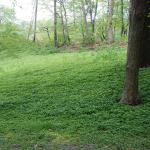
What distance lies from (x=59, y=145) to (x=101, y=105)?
322 cm

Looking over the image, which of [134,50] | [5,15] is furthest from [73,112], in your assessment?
[5,15]

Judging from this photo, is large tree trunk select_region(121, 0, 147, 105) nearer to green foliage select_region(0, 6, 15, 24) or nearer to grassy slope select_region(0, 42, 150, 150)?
grassy slope select_region(0, 42, 150, 150)

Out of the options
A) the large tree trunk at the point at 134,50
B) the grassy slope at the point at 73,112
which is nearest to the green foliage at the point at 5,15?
the grassy slope at the point at 73,112

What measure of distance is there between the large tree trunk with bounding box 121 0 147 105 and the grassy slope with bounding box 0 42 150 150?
1.20ft

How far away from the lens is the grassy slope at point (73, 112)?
27.1 ft

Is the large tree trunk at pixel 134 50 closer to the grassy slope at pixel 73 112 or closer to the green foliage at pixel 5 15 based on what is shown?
the grassy slope at pixel 73 112

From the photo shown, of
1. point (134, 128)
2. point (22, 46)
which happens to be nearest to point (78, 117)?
point (134, 128)

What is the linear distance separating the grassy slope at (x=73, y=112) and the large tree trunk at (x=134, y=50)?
14.3 inches

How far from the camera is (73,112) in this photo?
35.1 ft

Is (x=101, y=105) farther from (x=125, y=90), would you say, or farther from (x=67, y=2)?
(x=67, y=2)

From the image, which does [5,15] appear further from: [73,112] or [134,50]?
[134,50]

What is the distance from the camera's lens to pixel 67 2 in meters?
45.8

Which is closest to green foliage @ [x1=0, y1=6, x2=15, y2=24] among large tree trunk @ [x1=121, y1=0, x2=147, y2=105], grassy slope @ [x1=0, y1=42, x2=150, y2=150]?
grassy slope @ [x1=0, y1=42, x2=150, y2=150]

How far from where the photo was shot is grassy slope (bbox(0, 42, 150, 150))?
8.27m
